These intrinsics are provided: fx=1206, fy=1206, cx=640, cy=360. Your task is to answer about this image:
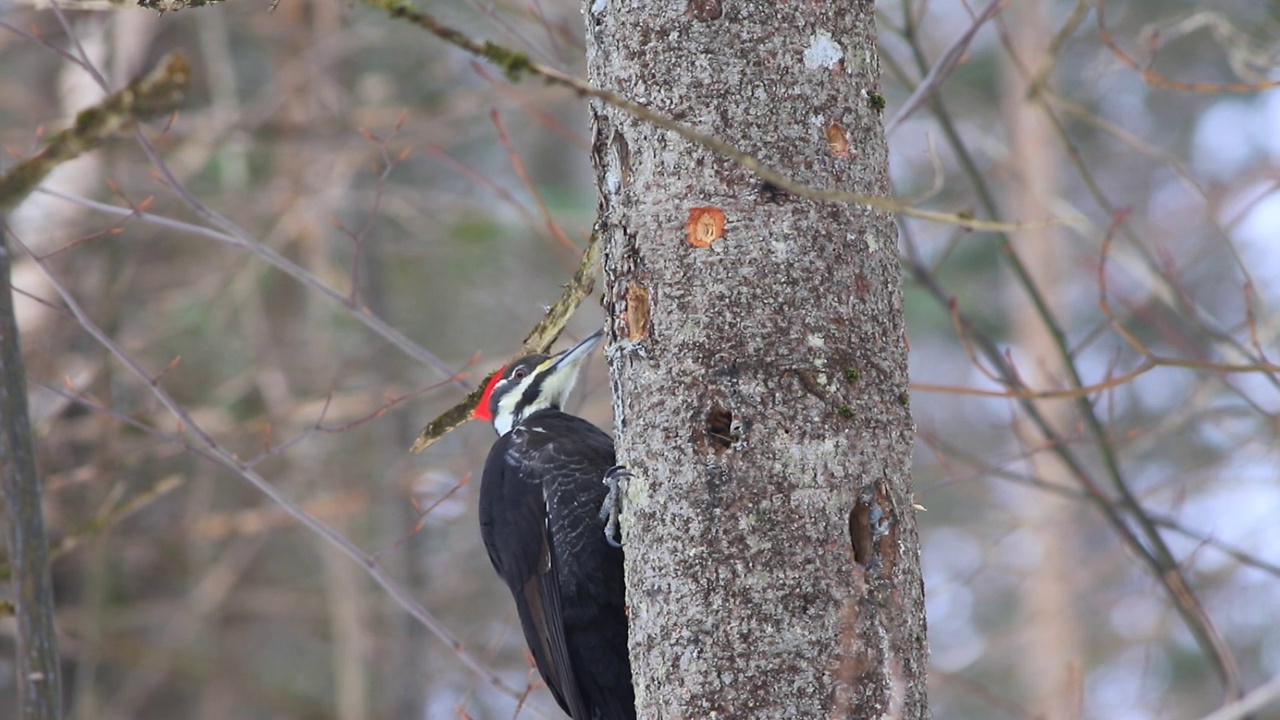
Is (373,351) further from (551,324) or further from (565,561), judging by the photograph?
(551,324)

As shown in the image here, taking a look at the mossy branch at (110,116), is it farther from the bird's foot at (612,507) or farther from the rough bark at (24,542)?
the bird's foot at (612,507)

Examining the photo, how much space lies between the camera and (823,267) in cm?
256

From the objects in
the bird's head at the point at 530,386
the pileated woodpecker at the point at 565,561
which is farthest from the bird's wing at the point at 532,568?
the bird's head at the point at 530,386

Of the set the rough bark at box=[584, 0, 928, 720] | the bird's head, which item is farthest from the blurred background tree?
the rough bark at box=[584, 0, 928, 720]

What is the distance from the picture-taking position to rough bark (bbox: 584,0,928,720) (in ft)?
7.99

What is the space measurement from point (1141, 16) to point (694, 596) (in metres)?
13.5

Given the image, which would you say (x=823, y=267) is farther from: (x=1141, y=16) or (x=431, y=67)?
(x=1141, y=16)

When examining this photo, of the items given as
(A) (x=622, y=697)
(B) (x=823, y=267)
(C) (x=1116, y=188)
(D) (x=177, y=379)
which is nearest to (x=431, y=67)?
(D) (x=177, y=379)

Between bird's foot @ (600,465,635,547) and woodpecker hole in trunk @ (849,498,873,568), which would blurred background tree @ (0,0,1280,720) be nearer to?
bird's foot @ (600,465,635,547)

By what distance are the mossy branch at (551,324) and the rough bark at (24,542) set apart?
1064 millimetres

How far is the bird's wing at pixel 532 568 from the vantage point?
12.7ft

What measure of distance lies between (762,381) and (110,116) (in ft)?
4.98

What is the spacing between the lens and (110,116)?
8.56 ft

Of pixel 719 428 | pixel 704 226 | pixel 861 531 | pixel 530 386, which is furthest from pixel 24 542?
pixel 530 386
